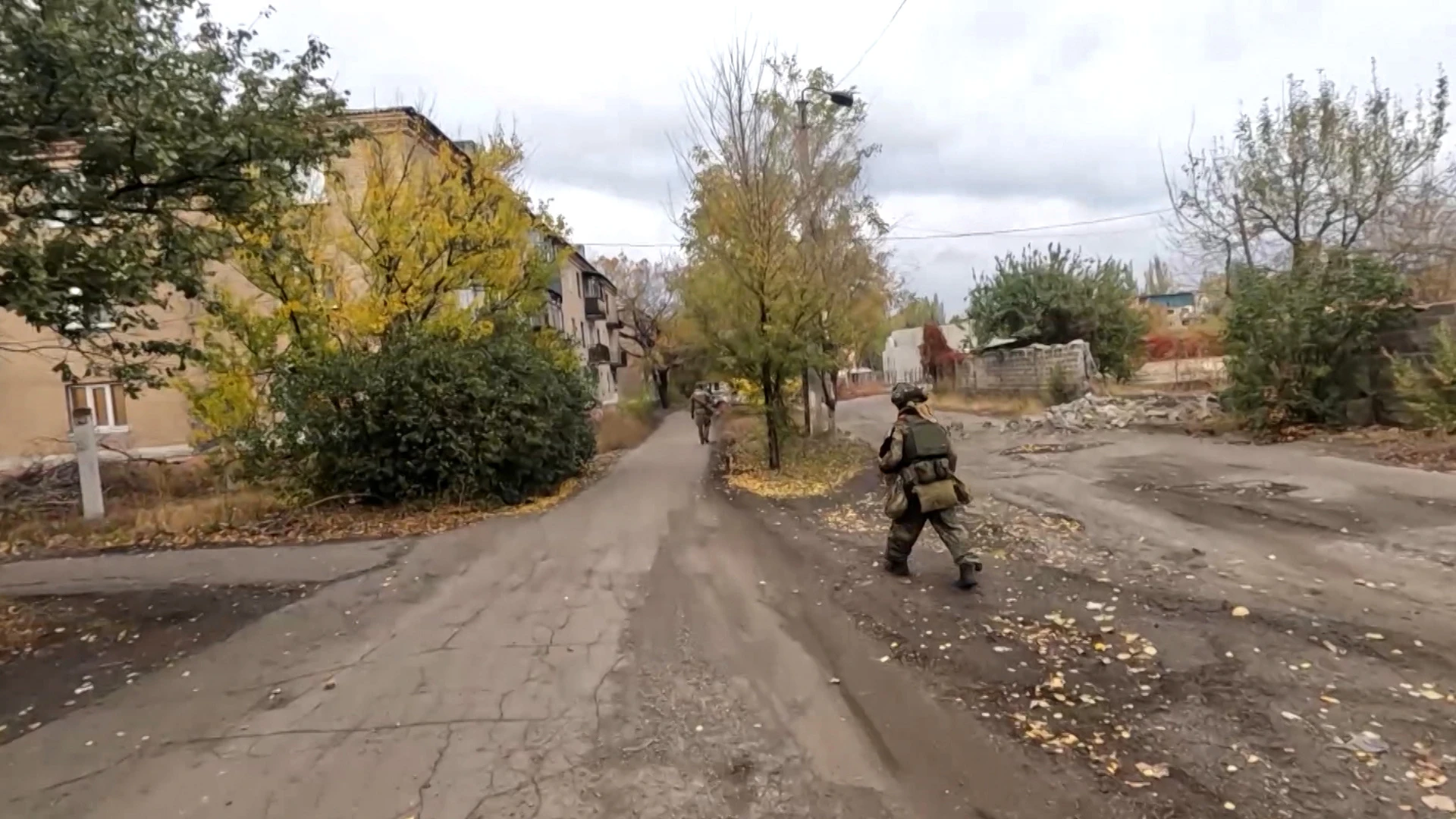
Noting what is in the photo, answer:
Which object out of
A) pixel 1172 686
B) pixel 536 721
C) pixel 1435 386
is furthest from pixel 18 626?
pixel 1435 386

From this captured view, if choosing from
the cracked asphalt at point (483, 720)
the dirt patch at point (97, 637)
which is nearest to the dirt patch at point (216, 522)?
the dirt patch at point (97, 637)

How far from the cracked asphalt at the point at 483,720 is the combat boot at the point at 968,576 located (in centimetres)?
146

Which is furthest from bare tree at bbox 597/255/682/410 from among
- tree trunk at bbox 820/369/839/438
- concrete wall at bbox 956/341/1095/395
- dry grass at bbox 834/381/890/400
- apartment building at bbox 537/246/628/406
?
tree trunk at bbox 820/369/839/438

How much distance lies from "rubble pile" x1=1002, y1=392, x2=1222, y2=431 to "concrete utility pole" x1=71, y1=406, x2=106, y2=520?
56.3 ft

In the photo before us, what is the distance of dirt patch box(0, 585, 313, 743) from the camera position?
18.4 feet

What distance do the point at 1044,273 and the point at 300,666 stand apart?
29.7 metres

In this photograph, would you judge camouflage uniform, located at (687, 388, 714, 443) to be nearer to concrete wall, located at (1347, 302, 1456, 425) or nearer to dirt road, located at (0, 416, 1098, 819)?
concrete wall, located at (1347, 302, 1456, 425)

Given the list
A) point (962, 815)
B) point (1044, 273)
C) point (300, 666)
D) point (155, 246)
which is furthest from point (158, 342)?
point (1044, 273)

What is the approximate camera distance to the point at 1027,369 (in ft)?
94.2

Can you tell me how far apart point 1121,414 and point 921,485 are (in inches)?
583

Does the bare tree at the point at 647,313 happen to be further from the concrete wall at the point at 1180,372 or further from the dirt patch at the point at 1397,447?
the dirt patch at the point at 1397,447

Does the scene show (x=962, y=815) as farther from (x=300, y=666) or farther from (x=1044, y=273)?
(x=1044, y=273)

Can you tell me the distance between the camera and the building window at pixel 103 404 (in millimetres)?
24359

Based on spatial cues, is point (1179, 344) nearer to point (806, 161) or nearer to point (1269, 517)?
point (806, 161)
